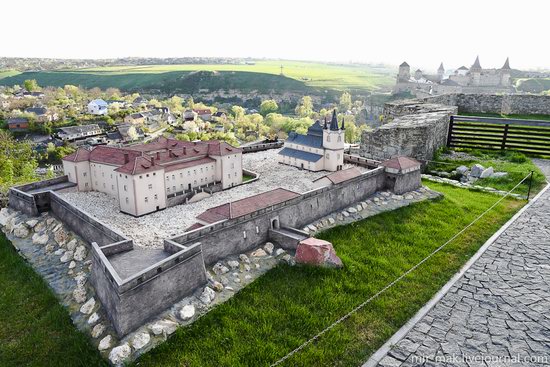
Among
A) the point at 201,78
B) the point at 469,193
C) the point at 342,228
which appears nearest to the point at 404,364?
the point at 342,228

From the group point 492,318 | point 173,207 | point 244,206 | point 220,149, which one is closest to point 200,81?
point 220,149

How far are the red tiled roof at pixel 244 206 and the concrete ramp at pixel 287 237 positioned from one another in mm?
1293

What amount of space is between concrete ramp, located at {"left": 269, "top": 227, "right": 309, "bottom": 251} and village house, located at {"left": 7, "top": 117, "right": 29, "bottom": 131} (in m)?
85.2

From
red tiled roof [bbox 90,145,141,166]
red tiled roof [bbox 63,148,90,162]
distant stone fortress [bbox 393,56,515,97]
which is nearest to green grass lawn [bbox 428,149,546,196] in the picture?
red tiled roof [bbox 90,145,141,166]

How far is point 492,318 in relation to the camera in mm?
11828

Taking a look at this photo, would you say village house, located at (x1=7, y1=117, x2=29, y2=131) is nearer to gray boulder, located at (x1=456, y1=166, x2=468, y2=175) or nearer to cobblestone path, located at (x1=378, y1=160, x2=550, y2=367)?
gray boulder, located at (x1=456, y1=166, x2=468, y2=175)

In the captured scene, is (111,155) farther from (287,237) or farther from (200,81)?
(200,81)

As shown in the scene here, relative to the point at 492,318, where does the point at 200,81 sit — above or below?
above

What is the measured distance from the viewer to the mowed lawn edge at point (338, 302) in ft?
37.8

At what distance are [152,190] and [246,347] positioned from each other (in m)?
10.6

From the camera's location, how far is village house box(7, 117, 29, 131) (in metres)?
81.8

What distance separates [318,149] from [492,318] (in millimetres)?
15294

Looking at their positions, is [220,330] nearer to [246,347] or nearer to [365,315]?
[246,347]

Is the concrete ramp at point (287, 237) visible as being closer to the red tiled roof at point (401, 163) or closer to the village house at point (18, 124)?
the red tiled roof at point (401, 163)
